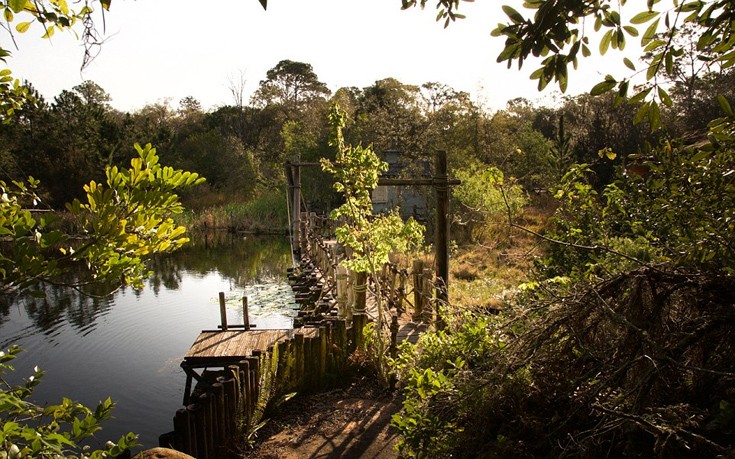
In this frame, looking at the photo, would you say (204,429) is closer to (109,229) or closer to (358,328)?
(358,328)

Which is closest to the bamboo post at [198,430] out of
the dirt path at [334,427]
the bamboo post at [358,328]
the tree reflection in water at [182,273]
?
the dirt path at [334,427]

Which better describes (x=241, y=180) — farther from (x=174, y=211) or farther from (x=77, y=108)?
(x=174, y=211)

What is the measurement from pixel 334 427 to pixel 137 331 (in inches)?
315

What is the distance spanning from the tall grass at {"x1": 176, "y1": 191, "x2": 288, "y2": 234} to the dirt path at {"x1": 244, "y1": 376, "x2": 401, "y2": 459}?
814 inches

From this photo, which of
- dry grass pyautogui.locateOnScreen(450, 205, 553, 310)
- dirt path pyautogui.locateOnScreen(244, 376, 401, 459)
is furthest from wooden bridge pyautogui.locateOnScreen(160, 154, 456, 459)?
dry grass pyautogui.locateOnScreen(450, 205, 553, 310)

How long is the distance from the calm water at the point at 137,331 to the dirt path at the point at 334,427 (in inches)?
109

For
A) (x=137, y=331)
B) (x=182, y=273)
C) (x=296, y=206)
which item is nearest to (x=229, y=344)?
(x=137, y=331)

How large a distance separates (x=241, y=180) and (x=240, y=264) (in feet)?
47.2

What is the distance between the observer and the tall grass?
1018 inches

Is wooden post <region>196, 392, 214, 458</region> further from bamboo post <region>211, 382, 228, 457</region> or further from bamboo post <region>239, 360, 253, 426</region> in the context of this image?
bamboo post <region>239, 360, 253, 426</region>

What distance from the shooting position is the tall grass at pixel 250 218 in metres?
25.9

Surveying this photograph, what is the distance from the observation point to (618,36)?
162 cm

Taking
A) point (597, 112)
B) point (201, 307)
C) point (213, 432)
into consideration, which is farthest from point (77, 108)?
point (213, 432)

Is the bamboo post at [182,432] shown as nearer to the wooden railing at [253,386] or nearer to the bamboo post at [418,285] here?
the wooden railing at [253,386]
